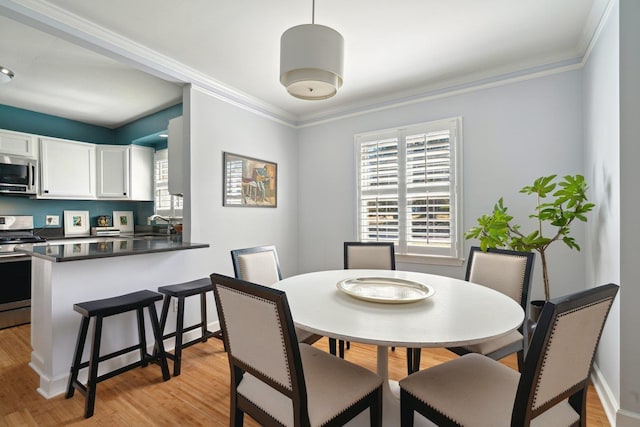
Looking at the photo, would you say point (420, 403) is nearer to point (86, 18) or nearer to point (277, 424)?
point (277, 424)

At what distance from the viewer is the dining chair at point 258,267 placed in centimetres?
213

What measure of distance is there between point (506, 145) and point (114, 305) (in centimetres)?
340

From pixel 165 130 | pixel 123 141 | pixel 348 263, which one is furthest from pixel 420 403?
pixel 123 141

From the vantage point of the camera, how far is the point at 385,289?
1775 mm

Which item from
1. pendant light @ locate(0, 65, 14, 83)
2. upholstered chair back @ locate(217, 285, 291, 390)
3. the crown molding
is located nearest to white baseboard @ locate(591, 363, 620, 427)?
upholstered chair back @ locate(217, 285, 291, 390)

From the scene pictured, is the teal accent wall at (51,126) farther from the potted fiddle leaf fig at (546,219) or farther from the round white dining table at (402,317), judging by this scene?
the potted fiddle leaf fig at (546,219)

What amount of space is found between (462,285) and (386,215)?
1.70 metres

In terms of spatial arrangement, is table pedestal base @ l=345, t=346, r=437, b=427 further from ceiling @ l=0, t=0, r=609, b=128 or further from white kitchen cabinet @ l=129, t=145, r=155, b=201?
white kitchen cabinet @ l=129, t=145, r=155, b=201

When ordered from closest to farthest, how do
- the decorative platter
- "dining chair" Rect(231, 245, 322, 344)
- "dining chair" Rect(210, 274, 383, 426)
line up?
1. "dining chair" Rect(210, 274, 383, 426)
2. the decorative platter
3. "dining chair" Rect(231, 245, 322, 344)

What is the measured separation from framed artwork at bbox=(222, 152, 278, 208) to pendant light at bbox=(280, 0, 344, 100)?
5.86 feet

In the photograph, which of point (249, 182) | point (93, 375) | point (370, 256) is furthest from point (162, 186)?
point (370, 256)

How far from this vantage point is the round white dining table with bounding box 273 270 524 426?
1.11 m

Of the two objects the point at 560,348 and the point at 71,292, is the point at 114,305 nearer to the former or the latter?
the point at 71,292

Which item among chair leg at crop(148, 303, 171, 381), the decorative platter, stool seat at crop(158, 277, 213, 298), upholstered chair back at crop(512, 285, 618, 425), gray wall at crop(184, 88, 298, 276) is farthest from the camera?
gray wall at crop(184, 88, 298, 276)
